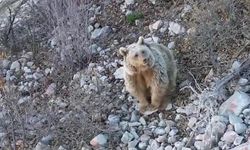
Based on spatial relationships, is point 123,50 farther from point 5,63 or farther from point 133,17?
point 5,63

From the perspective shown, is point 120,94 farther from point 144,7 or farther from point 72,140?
point 144,7

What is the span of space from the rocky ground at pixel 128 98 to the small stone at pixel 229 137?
0.01 meters

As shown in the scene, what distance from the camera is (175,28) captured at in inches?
277

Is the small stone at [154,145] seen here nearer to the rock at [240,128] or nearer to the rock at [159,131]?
the rock at [159,131]

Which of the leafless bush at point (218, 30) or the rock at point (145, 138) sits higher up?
the leafless bush at point (218, 30)

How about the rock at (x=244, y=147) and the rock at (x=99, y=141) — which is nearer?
the rock at (x=244, y=147)

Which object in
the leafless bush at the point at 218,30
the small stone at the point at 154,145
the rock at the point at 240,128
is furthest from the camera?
the leafless bush at the point at 218,30

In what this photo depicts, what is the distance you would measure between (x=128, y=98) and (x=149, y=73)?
0.56m

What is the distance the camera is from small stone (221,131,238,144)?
211 inches

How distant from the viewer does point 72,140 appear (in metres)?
6.12


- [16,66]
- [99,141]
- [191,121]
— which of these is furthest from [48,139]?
[16,66]

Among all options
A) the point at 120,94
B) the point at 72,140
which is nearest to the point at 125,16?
the point at 120,94

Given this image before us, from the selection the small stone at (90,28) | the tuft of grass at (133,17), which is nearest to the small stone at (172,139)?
the tuft of grass at (133,17)

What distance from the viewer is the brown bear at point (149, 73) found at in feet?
19.5
